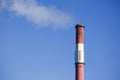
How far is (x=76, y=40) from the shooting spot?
68.1 ft

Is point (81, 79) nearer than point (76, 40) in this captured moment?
Yes

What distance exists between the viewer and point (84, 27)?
21.5 meters

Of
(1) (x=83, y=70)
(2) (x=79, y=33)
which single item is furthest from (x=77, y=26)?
(1) (x=83, y=70)

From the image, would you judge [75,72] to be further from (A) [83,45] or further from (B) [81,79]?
(A) [83,45]

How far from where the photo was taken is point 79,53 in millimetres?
20469

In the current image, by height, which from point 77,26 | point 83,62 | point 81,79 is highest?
point 77,26

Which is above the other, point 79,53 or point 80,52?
point 80,52

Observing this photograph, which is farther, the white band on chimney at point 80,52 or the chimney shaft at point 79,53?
the white band on chimney at point 80,52

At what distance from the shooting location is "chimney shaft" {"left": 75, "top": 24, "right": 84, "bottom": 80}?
19619mm

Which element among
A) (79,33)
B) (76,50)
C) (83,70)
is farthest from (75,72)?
(79,33)

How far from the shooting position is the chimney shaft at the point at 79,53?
64.4ft

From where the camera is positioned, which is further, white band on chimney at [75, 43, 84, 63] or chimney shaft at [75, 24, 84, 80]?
white band on chimney at [75, 43, 84, 63]

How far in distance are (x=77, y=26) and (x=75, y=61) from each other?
3110 millimetres

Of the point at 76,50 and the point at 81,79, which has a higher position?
the point at 76,50
